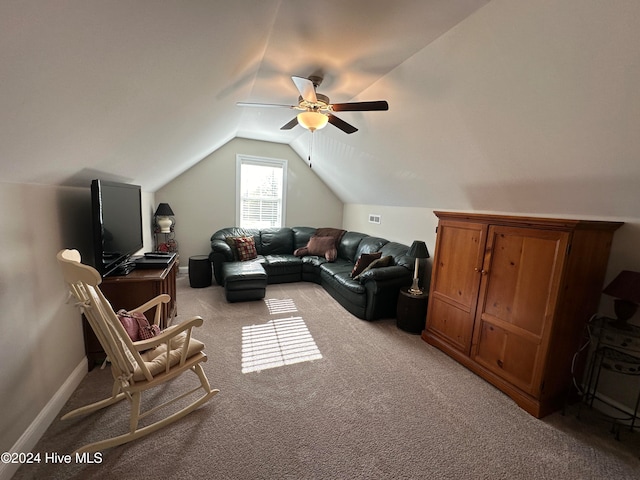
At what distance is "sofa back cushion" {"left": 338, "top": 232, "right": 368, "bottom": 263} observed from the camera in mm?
4828

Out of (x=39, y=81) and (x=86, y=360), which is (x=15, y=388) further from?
(x=39, y=81)

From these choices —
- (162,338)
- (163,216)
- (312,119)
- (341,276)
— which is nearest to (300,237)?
(341,276)

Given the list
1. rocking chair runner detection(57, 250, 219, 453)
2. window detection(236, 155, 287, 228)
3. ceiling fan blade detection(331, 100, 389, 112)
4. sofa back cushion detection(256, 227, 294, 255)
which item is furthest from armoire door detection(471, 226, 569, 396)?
window detection(236, 155, 287, 228)

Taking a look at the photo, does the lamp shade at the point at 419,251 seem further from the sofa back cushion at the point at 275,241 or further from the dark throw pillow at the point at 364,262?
the sofa back cushion at the point at 275,241

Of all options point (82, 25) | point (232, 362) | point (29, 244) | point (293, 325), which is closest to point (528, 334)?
point (293, 325)

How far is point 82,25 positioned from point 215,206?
4.33m

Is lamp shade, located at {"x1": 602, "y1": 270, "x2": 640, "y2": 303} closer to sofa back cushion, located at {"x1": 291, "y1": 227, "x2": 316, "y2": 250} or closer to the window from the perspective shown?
sofa back cushion, located at {"x1": 291, "y1": 227, "x2": 316, "y2": 250}

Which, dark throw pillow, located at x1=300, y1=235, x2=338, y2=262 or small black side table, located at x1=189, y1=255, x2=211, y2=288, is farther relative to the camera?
dark throw pillow, located at x1=300, y1=235, x2=338, y2=262

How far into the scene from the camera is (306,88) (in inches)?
83.5

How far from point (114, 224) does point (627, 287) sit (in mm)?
3827

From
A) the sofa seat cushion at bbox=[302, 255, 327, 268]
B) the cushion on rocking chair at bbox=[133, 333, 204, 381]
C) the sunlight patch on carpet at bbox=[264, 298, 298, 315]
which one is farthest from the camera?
the sofa seat cushion at bbox=[302, 255, 327, 268]

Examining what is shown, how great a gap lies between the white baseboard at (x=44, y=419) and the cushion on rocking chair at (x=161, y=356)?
58 centimetres

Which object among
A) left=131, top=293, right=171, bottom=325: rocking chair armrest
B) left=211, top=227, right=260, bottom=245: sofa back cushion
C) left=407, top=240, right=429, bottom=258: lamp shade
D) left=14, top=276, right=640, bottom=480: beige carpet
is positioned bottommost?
left=14, top=276, right=640, bottom=480: beige carpet

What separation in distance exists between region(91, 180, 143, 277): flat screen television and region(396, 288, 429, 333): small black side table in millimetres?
2903
